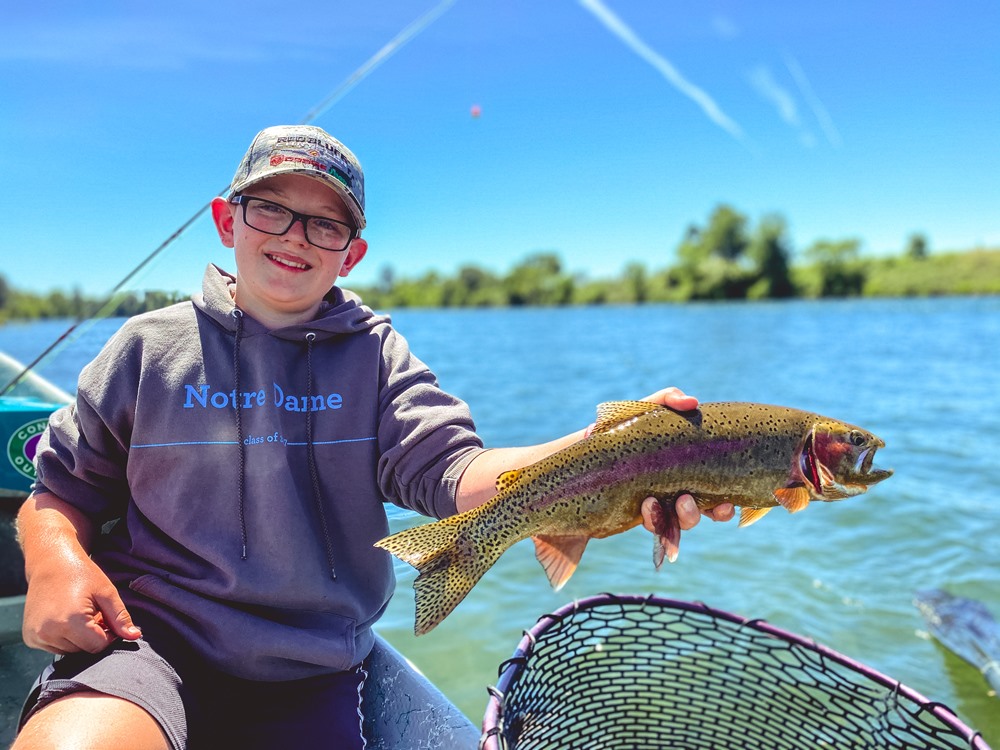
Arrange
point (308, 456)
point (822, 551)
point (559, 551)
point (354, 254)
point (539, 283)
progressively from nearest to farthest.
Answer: point (559, 551) < point (308, 456) < point (354, 254) < point (822, 551) < point (539, 283)

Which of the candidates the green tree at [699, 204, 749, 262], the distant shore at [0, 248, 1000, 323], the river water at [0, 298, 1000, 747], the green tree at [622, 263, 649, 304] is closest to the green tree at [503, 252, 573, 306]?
the distant shore at [0, 248, 1000, 323]

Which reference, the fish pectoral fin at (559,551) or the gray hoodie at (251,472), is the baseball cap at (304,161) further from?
the fish pectoral fin at (559,551)

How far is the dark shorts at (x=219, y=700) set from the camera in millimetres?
2152

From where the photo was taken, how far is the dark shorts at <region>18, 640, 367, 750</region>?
2152 millimetres

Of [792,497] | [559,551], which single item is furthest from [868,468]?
[559,551]

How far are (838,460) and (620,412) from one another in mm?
753

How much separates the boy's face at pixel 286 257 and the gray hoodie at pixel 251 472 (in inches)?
4.0

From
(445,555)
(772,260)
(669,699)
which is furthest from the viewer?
(772,260)

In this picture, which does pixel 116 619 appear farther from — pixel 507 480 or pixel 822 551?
pixel 822 551

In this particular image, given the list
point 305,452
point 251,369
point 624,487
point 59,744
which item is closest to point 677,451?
point 624,487

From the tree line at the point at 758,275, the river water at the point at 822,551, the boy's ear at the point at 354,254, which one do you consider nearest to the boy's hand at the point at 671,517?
the river water at the point at 822,551

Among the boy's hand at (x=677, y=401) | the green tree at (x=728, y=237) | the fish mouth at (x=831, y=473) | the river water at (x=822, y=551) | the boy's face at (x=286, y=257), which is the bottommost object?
the river water at (x=822, y=551)

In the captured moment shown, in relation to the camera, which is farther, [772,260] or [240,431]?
[772,260]

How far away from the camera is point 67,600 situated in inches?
88.2
